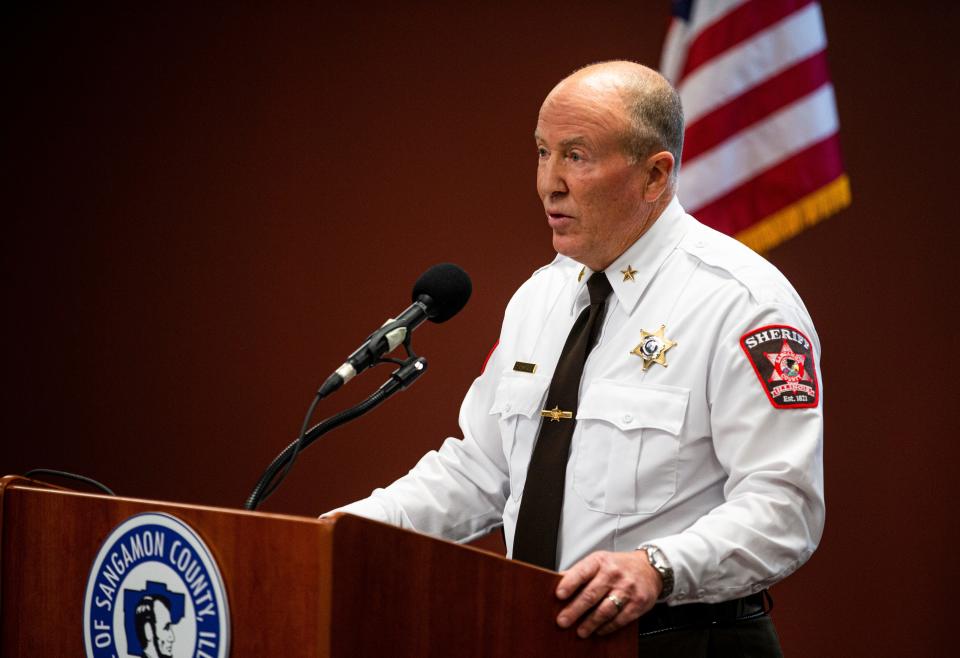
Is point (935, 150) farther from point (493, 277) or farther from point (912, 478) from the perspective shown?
point (493, 277)

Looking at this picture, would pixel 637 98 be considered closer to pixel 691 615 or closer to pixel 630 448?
pixel 630 448

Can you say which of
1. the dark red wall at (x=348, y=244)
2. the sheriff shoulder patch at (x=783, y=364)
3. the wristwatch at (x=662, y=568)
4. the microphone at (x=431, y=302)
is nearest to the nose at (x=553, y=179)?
the microphone at (x=431, y=302)

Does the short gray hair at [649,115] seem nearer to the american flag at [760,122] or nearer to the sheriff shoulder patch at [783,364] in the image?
the sheriff shoulder patch at [783,364]

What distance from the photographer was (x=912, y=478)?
2910mm

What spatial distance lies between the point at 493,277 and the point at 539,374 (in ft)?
4.75

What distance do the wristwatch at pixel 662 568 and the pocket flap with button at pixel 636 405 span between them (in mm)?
236

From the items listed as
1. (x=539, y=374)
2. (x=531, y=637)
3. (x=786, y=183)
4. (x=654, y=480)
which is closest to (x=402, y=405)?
(x=786, y=183)

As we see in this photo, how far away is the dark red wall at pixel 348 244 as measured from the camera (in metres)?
2.92

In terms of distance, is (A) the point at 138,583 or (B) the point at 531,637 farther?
(B) the point at 531,637

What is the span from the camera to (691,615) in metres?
1.44

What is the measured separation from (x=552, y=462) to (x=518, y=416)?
140mm

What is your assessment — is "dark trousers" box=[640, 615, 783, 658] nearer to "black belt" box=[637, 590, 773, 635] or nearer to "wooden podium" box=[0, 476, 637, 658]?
"black belt" box=[637, 590, 773, 635]

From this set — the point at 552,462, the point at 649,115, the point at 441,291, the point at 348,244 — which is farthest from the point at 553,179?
the point at 348,244

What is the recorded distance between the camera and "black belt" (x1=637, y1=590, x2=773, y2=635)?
1423mm
